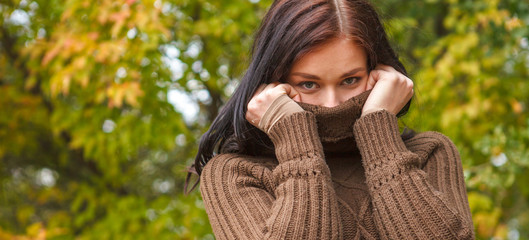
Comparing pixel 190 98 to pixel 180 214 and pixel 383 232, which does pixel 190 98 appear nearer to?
pixel 180 214

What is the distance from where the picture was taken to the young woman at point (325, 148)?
1.57 meters

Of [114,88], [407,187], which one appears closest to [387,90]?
[407,187]

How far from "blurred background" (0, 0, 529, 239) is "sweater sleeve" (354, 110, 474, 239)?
963mm

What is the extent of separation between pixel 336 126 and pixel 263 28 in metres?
0.43

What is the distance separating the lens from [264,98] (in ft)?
5.73

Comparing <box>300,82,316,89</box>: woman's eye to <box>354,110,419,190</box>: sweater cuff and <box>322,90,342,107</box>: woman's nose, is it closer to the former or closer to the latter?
<box>322,90,342,107</box>: woman's nose

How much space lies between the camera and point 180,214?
160 inches

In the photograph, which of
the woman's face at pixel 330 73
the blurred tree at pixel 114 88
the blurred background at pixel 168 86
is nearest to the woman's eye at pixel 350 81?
the woman's face at pixel 330 73

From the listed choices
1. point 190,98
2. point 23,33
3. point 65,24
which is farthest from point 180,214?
point 23,33

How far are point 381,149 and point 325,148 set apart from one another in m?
0.24

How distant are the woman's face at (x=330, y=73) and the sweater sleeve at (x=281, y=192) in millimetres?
93

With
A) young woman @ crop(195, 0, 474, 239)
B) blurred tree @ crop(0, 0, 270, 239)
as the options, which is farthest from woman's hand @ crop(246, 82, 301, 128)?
blurred tree @ crop(0, 0, 270, 239)

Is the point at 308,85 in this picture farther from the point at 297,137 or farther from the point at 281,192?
the point at 281,192

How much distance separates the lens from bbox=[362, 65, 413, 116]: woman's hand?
1760 millimetres
